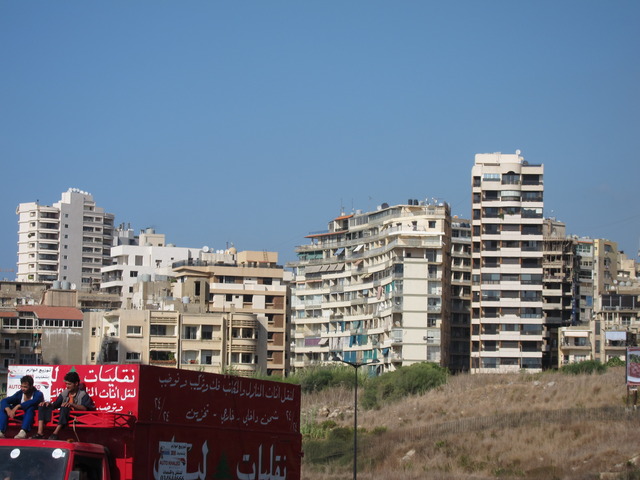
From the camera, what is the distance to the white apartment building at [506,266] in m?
107

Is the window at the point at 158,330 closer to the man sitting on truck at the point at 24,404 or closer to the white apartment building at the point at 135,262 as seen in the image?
the white apartment building at the point at 135,262

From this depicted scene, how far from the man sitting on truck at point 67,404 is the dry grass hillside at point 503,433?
38.4 m

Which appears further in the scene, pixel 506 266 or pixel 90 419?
pixel 506 266

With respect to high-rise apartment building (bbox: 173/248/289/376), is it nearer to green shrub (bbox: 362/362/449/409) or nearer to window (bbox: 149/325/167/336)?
window (bbox: 149/325/167/336)

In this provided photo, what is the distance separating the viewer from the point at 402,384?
94812 millimetres

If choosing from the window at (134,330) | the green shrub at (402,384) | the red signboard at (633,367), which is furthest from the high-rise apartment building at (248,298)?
the red signboard at (633,367)

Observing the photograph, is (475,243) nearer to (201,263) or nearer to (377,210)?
(377,210)

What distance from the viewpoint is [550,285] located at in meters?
120

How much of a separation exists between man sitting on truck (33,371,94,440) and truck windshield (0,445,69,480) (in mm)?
786

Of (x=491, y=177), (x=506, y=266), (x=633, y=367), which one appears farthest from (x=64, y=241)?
(x=633, y=367)

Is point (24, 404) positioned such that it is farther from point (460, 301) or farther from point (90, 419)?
point (460, 301)

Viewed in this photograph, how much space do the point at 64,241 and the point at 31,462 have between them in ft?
525

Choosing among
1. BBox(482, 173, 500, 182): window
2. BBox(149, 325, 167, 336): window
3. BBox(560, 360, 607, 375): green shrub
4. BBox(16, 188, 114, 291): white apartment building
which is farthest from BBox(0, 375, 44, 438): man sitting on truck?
BBox(16, 188, 114, 291): white apartment building

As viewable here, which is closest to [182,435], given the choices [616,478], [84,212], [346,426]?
[616,478]
